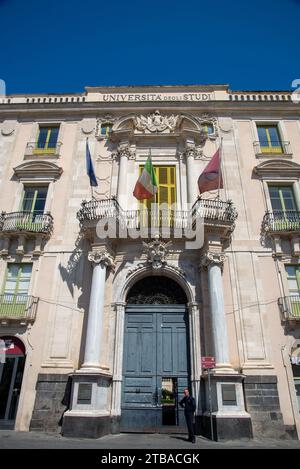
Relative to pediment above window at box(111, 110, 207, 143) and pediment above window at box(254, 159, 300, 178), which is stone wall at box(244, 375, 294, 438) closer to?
pediment above window at box(254, 159, 300, 178)

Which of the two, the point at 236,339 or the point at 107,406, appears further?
the point at 236,339

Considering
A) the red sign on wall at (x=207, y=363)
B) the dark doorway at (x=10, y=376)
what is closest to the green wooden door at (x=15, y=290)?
the dark doorway at (x=10, y=376)

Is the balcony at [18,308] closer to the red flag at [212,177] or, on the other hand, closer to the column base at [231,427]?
the column base at [231,427]

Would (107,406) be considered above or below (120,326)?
below

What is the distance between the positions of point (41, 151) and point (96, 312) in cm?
928

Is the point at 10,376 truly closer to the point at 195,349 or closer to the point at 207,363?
the point at 195,349

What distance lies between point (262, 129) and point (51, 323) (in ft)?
45.6

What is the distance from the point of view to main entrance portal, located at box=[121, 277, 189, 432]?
11.2 m

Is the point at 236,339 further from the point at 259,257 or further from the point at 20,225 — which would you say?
the point at 20,225

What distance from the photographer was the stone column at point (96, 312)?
11.0m

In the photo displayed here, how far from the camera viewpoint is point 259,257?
13.3 meters

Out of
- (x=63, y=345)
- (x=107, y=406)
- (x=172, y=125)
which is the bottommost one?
(x=107, y=406)
